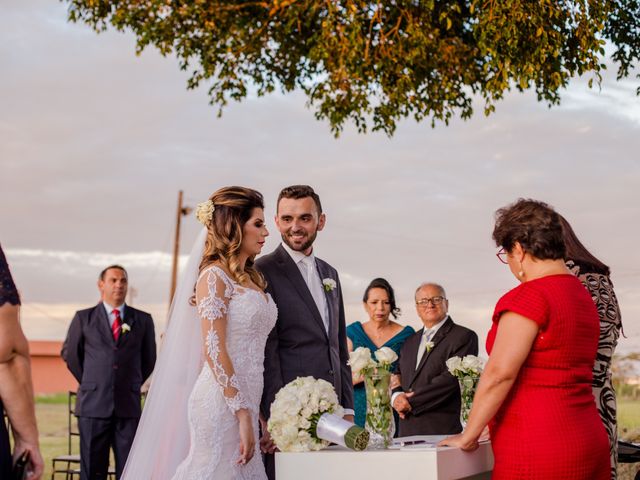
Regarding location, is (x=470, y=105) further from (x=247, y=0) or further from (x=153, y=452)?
(x=153, y=452)

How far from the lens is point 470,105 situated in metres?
12.4

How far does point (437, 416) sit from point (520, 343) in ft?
10.7

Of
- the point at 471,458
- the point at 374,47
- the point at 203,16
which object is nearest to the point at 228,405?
the point at 471,458

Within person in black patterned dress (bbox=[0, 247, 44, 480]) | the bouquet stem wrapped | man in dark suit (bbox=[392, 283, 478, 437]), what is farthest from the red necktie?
person in black patterned dress (bbox=[0, 247, 44, 480])

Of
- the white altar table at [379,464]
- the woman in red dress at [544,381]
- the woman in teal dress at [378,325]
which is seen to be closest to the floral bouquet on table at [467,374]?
the white altar table at [379,464]

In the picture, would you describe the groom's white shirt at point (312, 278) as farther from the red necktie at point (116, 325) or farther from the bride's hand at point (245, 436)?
the red necktie at point (116, 325)

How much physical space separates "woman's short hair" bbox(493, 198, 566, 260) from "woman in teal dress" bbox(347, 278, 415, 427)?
4.38m

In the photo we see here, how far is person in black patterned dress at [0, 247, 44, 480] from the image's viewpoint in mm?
2752

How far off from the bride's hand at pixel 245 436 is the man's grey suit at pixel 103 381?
4426 mm

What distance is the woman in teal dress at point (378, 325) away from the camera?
791 centimetres

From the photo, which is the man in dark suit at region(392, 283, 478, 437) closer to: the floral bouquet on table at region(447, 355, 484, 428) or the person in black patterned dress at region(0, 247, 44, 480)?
the floral bouquet on table at region(447, 355, 484, 428)

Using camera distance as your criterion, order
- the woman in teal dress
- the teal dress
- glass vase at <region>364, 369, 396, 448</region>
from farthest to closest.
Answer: the woman in teal dress < the teal dress < glass vase at <region>364, 369, 396, 448</region>

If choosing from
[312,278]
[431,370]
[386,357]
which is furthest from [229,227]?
[431,370]

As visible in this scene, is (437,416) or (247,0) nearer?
(437,416)
